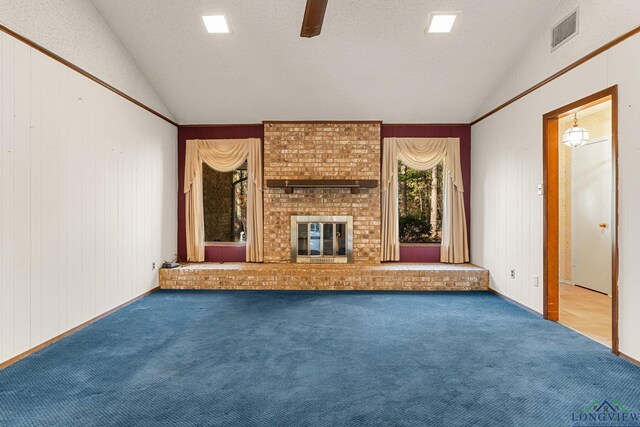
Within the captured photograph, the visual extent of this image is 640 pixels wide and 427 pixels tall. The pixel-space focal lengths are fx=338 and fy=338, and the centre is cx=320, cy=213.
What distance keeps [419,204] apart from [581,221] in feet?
7.91

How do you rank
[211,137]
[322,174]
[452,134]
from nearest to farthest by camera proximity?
1. [322,174]
2. [452,134]
3. [211,137]

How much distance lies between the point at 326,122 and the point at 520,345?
4052 millimetres

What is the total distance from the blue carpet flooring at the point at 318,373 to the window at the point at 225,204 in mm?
2257

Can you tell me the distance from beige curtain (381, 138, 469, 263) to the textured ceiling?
42cm

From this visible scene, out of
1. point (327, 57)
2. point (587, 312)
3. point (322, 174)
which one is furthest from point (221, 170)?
point (587, 312)

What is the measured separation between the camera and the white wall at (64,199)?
2.64 meters

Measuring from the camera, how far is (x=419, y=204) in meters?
5.94

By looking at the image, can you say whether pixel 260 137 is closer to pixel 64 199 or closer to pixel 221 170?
pixel 221 170

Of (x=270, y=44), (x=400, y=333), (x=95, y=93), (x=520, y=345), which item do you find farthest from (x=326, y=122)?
(x=520, y=345)

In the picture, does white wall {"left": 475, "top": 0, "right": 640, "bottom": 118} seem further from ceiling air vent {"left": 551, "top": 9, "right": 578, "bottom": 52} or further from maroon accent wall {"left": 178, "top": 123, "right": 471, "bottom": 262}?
maroon accent wall {"left": 178, "top": 123, "right": 471, "bottom": 262}

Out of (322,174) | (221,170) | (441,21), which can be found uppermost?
(441,21)

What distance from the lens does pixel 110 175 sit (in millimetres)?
3893

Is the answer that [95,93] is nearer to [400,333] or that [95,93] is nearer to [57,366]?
[57,366]

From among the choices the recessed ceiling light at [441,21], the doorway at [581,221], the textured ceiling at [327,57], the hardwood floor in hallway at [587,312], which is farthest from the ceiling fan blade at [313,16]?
the hardwood floor in hallway at [587,312]
